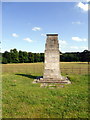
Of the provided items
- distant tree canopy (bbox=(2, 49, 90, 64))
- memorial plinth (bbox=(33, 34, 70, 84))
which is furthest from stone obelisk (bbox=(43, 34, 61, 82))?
distant tree canopy (bbox=(2, 49, 90, 64))

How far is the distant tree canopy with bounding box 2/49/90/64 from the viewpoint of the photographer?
76.2 meters

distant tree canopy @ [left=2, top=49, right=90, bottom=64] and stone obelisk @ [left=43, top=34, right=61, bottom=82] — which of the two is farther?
distant tree canopy @ [left=2, top=49, right=90, bottom=64]

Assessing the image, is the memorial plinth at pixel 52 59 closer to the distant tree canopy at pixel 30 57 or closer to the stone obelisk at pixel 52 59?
the stone obelisk at pixel 52 59

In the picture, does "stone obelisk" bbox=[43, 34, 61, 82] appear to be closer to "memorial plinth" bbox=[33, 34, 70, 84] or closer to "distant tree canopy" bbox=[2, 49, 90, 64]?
"memorial plinth" bbox=[33, 34, 70, 84]

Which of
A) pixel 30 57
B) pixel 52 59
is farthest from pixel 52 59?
pixel 30 57

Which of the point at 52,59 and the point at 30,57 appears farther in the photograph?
the point at 30,57

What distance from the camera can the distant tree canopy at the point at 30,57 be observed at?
76250 mm

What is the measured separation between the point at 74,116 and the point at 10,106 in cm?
399

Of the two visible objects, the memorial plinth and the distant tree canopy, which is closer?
the memorial plinth

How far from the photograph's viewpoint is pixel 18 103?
28.3 ft

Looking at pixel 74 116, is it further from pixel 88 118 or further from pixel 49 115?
pixel 49 115

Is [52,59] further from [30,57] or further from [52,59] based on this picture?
[30,57]

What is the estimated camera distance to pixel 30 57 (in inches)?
3366

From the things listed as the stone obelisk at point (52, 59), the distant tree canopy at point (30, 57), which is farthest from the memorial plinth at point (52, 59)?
the distant tree canopy at point (30, 57)
